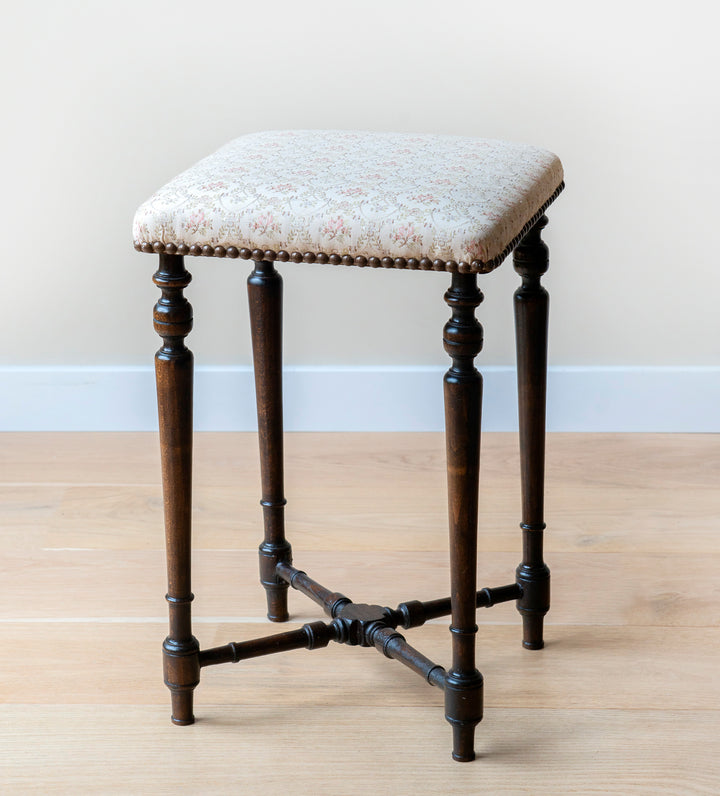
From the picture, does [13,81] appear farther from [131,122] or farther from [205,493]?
[205,493]

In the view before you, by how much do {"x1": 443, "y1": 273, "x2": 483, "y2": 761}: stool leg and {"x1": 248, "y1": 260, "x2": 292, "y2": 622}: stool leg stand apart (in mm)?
333

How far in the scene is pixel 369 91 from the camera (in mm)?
2148

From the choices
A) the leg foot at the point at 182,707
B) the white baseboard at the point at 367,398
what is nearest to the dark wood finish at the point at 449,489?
the leg foot at the point at 182,707

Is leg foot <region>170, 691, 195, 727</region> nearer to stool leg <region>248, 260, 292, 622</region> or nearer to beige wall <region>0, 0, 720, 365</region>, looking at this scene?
stool leg <region>248, 260, 292, 622</region>

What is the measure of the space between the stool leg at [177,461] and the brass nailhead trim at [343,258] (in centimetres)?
2

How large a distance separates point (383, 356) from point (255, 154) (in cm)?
99

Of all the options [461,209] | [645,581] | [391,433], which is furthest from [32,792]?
[391,433]

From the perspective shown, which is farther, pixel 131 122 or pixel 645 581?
pixel 131 122

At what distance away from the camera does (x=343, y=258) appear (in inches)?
45.3

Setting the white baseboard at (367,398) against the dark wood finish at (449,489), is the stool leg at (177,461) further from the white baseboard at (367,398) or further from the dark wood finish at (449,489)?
the white baseboard at (367,398)

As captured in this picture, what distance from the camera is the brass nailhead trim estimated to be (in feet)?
3.63

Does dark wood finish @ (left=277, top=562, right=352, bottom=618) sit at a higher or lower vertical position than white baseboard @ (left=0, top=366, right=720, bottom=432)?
higher

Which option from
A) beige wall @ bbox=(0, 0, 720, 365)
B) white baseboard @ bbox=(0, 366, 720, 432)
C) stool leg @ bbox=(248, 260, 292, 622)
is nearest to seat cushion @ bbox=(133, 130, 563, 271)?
stool leg @ bbox=(248, 260, 292, 622)

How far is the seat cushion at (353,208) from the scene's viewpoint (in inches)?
43.8
